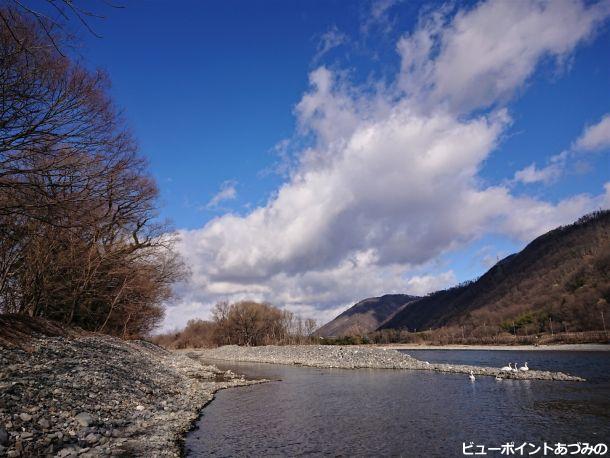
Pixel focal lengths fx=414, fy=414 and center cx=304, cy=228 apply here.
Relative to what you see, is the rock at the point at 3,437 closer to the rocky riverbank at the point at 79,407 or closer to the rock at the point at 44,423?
the rocky riverbank at the point at 79,407

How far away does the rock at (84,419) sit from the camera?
11698 millimetres

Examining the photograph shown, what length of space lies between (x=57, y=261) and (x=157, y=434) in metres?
17.7

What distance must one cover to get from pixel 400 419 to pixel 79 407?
11881mm

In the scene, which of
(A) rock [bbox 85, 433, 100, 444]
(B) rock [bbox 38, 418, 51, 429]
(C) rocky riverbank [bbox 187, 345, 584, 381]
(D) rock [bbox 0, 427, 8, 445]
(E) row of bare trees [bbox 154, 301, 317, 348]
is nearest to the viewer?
(D) rock [bbox 0, 427, 8, 445]

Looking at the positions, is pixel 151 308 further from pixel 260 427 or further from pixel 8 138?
pixel 8 138

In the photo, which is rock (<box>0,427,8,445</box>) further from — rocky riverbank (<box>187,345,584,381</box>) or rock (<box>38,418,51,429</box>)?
rocky riverbank (<box>187,345,584,381</box>)

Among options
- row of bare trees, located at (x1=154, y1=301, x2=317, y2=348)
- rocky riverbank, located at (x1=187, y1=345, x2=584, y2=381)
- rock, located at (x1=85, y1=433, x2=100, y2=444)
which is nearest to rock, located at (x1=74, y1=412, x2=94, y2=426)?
rock, located at (x1=85, y1=433, x2=100, y2=444)

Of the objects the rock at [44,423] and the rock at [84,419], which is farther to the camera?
the rock at [84,419]

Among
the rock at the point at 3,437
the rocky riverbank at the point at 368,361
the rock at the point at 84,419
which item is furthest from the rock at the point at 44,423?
the rocky riverbank at the point at 368,361

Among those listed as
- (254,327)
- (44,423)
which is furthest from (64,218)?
(254,327)

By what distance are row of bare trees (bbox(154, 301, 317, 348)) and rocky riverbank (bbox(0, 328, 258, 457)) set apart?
104m

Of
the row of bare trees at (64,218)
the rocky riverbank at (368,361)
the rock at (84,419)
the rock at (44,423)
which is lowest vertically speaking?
the rocky riverbank at (368,361)

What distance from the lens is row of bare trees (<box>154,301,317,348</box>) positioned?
124875 mm

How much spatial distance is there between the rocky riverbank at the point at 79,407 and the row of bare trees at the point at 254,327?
341 ft
